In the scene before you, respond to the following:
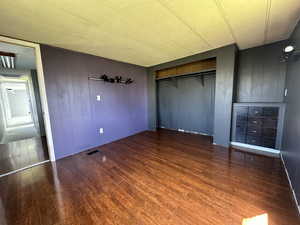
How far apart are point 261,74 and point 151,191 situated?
3508mm

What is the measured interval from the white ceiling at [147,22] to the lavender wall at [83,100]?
38cm

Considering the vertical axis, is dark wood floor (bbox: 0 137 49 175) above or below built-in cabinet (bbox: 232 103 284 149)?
below

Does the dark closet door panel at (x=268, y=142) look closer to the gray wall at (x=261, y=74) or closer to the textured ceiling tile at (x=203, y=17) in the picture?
the gray wall at (x=261, y=74)

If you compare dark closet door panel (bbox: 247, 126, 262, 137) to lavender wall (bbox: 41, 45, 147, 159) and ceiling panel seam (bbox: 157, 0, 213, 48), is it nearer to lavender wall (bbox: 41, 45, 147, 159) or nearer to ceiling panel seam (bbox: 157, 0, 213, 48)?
ceiling panel seam (bbox: 157, 0, 213, 48)

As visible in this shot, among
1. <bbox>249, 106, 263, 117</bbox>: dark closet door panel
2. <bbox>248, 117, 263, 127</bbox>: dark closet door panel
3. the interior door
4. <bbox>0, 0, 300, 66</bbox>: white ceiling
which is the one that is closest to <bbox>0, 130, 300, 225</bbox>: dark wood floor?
<bbox>248, 117, 263, 127</bbox>: dark closet door panel

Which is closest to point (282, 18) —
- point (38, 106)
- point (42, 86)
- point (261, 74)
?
point (261, 74)

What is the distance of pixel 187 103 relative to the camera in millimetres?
4234

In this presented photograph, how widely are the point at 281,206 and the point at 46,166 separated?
363 centimetres

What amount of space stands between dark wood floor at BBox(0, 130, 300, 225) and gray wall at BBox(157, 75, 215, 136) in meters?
1.46

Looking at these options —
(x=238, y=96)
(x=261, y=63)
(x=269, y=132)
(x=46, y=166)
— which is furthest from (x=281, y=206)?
(x=46, y=166)

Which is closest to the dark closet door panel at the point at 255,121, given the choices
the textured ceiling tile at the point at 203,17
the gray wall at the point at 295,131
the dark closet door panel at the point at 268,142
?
the dark closet door panel at the point at 268,142

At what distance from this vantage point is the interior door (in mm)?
6266

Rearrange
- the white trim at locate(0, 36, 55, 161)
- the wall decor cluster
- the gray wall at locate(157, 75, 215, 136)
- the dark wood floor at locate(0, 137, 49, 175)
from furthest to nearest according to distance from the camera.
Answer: the gray wall at locate(157, 75, 215, 136), the wall decor cluster, the dark wood floor at locate(0, 137, 49, 175), the white trim at locate(0, 36, 55, 161)

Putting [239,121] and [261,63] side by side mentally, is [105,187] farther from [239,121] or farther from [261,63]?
[261,63]
